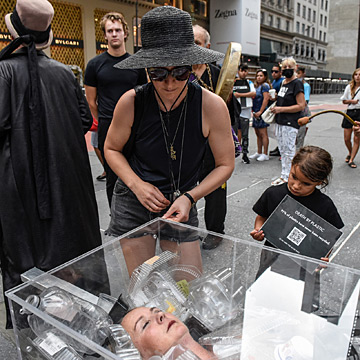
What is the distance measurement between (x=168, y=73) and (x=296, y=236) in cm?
94

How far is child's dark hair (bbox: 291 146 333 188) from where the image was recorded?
1.98 m

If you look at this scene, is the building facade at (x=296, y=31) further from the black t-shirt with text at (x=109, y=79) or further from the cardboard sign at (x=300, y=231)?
the cardboard sign at (x=300, y=231)

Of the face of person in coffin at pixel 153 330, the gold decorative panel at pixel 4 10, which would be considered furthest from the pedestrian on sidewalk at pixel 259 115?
the gold decorative panel at pixel 4 10

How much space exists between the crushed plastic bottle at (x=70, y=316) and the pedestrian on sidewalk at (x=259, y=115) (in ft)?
20.1

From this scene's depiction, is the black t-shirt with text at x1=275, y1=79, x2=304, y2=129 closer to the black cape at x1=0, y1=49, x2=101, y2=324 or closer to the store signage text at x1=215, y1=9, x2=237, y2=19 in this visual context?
the black cape at x1=0, y1=49, x2=101, y2=324

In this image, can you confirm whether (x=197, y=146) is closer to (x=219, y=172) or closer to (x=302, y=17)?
(x=219, y=172)

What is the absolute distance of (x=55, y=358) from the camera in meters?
1.12

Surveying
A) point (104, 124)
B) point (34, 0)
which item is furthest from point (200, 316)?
point (104, 124)

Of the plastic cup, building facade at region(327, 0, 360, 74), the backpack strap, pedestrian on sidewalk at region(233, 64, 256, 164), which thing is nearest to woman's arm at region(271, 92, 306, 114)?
pedestrian on sidewalk at region(233, 64, 256, 164)

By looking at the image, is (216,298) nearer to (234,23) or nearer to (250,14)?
(234,23)

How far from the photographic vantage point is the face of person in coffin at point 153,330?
3.72ft

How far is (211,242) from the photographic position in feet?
4.98

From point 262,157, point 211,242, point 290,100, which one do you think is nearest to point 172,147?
point 211,242

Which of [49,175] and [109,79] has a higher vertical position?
[109,79]
